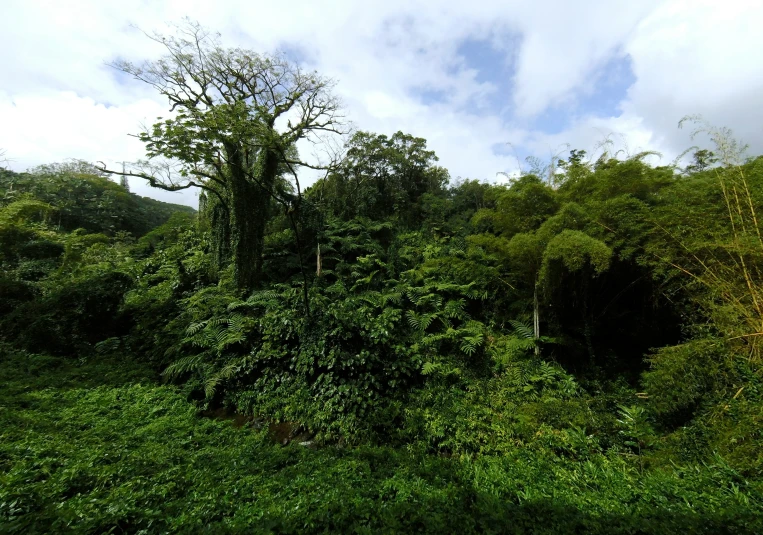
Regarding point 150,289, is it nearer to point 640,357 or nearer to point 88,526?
point 88,526

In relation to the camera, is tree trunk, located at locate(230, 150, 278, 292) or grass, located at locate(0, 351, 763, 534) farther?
tree trunk, located at locate(230, 150, 278, 292)

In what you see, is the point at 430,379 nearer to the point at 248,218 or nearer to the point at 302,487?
the point at 302,487

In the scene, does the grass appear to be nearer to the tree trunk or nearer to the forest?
the forest

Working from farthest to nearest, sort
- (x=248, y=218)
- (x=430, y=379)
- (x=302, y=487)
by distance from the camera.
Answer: (x=248, y=218)
(x=430, y=379)
(x=302, y=487)

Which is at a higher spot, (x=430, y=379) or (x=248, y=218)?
(x=248, y=218)

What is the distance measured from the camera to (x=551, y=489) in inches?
129

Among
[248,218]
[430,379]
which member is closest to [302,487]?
[430,379]

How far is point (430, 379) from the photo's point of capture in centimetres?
571

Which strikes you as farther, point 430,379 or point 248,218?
point 248,218

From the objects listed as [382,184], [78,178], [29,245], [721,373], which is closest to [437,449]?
[721,373]

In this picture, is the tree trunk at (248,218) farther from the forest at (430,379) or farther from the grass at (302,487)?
the grass at (302,487)

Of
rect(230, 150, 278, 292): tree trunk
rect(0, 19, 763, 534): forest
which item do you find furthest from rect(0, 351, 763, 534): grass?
rect(230, 150, 278, 292): tree trunk

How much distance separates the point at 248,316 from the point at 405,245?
23.5 ft

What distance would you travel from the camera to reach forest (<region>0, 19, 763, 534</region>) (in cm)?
287
